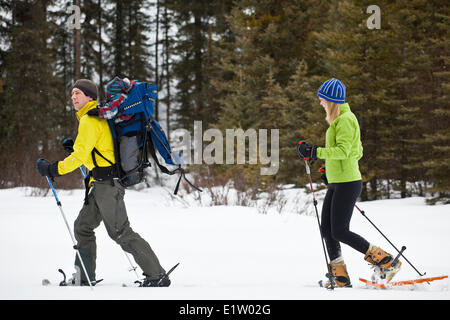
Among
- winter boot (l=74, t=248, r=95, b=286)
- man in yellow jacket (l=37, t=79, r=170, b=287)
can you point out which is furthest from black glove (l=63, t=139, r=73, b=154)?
winter boot (l=74, t=248, r=95, b=286)

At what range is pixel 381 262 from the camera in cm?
357

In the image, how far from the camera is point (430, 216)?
27.3 ft

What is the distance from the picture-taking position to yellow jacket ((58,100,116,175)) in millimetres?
3242

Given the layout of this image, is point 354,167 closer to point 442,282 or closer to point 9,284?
point 442,282

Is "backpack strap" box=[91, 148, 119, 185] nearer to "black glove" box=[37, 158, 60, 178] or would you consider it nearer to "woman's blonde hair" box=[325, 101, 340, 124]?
"black glove" box=[37, 158, 60, 178]

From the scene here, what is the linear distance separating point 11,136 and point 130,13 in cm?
1232

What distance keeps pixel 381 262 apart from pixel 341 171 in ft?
2.83

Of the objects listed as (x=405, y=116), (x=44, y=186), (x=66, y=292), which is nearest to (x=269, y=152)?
(x=405, y=116)

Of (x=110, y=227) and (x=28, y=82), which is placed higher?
(x=28, y=82)

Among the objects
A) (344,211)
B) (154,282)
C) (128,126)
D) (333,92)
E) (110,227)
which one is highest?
(333,92)

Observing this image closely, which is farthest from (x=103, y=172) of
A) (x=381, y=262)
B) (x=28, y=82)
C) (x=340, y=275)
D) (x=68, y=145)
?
(x=28, y=82)

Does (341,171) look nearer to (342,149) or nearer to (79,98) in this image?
(342,149)

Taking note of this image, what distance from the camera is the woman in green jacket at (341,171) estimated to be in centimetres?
340
